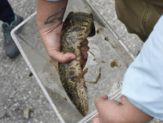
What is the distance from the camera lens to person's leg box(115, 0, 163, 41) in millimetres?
954

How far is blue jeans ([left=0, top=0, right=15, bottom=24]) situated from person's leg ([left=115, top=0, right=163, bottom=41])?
42.7 inches

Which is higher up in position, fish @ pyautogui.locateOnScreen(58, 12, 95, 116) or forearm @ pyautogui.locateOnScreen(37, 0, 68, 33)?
forearm @ pyautogui.locateOnScreen(37, 0, 68, 33)

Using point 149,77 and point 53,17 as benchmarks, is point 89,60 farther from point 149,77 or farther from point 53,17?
point 149,77

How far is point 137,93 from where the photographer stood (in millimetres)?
590

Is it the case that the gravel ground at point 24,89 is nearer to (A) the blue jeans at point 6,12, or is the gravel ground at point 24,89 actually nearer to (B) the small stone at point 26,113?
(B) the small stone at point 26,113

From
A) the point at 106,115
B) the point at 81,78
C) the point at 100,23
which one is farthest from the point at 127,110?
the point at 100,23

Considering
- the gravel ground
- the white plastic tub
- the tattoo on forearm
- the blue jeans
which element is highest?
the tattoo on forearm

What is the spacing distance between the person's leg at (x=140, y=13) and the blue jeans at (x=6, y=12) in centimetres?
108

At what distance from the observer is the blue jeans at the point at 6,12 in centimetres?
161

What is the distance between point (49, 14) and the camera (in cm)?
119

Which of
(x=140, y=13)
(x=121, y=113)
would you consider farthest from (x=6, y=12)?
(x=121, y=113)

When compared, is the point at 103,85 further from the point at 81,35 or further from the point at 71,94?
the point at 81,35

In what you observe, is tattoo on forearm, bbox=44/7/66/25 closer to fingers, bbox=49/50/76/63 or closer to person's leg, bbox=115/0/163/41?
fingers, bbox=49/50/76/63

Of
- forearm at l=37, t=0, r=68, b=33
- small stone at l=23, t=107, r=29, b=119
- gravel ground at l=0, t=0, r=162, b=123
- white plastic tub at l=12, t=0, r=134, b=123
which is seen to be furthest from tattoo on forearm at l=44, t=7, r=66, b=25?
small stone at l=23, t=107, r=29, b=119
